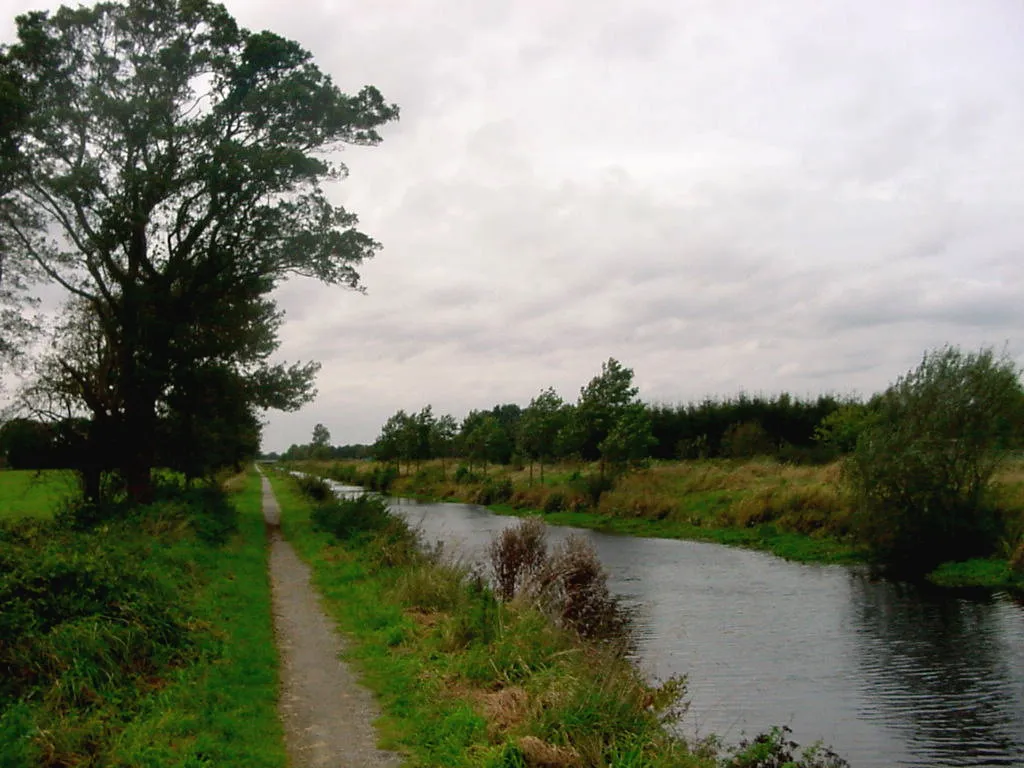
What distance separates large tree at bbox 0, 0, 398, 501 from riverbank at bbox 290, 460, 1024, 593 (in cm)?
1863

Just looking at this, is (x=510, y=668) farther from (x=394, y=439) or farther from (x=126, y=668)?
→ (x=394, y=439)

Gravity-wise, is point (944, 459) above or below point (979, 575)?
above

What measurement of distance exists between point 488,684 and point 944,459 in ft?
66.0

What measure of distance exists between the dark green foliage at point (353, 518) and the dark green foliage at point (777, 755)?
16964 mm

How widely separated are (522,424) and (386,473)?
78.3ft

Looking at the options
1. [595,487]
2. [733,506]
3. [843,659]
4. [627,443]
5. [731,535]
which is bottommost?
[843,659]

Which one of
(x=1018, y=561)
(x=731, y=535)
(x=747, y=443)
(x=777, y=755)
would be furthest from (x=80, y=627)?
(x=747, y=443)

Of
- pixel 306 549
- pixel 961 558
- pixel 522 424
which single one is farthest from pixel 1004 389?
pixel 522 424

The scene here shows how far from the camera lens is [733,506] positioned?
37344 millimetres

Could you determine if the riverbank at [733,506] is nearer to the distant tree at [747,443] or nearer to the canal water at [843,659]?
the canal water at [843,659]

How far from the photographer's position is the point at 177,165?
1009 inches

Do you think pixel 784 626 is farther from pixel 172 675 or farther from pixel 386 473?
pixel 386 473

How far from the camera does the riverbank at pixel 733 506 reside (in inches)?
1028

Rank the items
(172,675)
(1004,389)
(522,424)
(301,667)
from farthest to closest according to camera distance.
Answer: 1. (522,424)
2. (1004,389)
3. (301,667)
4. (172,675)
